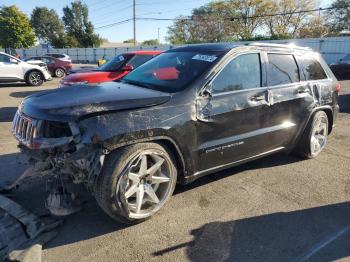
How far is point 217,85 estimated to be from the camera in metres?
4.16

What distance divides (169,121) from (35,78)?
1409 cm

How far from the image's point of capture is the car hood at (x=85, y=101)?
3.34 m

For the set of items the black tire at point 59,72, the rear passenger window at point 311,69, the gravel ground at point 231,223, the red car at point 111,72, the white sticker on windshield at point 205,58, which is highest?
the white sticker on windshield at point 205,58

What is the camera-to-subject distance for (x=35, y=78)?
16156 millimetres

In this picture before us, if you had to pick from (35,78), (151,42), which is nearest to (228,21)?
(151,42)

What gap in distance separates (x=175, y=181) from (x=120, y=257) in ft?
3.51

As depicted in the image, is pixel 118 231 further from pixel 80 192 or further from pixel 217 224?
pixel 217 224

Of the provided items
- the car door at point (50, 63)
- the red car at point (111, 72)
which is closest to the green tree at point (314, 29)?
the car door at point (50, 63)

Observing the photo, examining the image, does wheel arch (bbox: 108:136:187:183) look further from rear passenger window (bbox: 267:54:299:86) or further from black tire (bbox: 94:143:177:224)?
rear passenger window (bbox: 267:54:299:86)

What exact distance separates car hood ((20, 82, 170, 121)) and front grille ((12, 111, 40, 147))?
0.20 ft

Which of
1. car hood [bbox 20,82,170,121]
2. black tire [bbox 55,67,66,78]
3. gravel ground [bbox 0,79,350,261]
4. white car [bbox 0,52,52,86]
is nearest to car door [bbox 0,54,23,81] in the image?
white car [bbox 0,52,52,86]

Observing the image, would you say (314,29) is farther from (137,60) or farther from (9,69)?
(137,60)

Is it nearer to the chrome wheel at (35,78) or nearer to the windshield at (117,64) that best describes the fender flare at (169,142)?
the windshield at (117,64)

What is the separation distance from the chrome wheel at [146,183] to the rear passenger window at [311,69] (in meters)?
2.79
